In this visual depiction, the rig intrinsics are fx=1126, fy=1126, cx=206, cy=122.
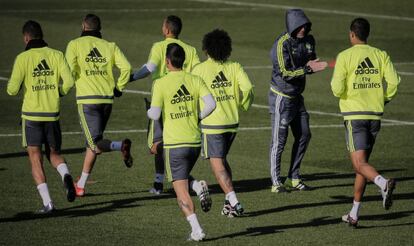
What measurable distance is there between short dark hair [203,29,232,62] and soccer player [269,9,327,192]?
1512 mm

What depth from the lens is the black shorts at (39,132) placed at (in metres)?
15.9

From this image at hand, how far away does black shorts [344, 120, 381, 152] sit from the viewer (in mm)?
15016

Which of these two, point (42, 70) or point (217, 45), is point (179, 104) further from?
point (42, 70)

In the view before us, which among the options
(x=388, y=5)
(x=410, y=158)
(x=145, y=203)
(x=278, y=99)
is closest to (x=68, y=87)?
(x=145, y=203)

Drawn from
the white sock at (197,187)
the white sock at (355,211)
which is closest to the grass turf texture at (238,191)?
the white sock at (355,211)

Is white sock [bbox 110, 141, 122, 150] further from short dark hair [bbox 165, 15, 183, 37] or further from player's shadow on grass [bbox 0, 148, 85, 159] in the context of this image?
player's shadow on grass [bbox 0, 148, 85, 159]

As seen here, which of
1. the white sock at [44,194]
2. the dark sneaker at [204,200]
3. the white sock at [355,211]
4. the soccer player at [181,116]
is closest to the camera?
the dark sneaker at [204,200]

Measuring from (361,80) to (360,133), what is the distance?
→ 71 centimetres

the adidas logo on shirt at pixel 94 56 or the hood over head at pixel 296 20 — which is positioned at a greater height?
the hood over head at pixel 296 20

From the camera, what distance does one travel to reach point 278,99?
57.6ft

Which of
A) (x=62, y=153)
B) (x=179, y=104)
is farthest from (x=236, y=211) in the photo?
(x=62, y=153)

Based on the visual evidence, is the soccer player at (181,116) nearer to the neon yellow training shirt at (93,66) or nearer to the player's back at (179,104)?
the player's back at (179,104)

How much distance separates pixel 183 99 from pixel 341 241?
2.70m

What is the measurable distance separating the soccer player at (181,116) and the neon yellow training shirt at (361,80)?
6.82 feet
